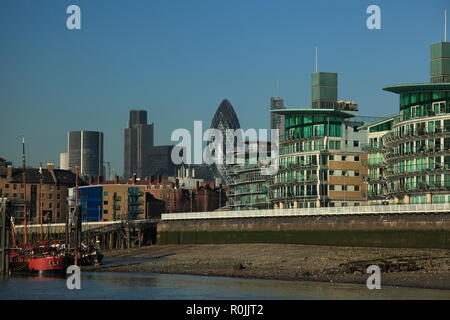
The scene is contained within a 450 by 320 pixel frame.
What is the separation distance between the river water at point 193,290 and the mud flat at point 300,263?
3.51 meters

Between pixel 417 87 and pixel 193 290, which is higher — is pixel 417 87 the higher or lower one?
the higher one

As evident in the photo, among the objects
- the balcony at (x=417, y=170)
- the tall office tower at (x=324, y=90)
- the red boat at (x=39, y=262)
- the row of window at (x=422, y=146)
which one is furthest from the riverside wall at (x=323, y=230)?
the tall office tower at (x=324, y=90)

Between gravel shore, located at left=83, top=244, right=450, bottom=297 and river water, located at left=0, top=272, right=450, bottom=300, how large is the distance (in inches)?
141

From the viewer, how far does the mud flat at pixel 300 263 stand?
86750 millimetres

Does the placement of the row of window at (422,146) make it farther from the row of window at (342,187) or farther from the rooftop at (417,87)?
the row of window at (342,187)

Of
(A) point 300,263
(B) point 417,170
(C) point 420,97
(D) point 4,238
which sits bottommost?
(A) point 300,263

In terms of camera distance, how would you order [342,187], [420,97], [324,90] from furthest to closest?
[324,90], [342,187], [420,97]

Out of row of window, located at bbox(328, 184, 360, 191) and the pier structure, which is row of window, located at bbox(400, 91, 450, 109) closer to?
row of window, located at bbox(328, 184, 360, 191)

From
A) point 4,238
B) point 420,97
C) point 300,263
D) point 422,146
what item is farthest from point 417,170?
point 4,238

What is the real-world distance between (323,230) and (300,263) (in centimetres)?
1635

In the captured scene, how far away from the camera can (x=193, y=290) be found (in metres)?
82.5

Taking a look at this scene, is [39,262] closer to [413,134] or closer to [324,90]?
[413,134]
